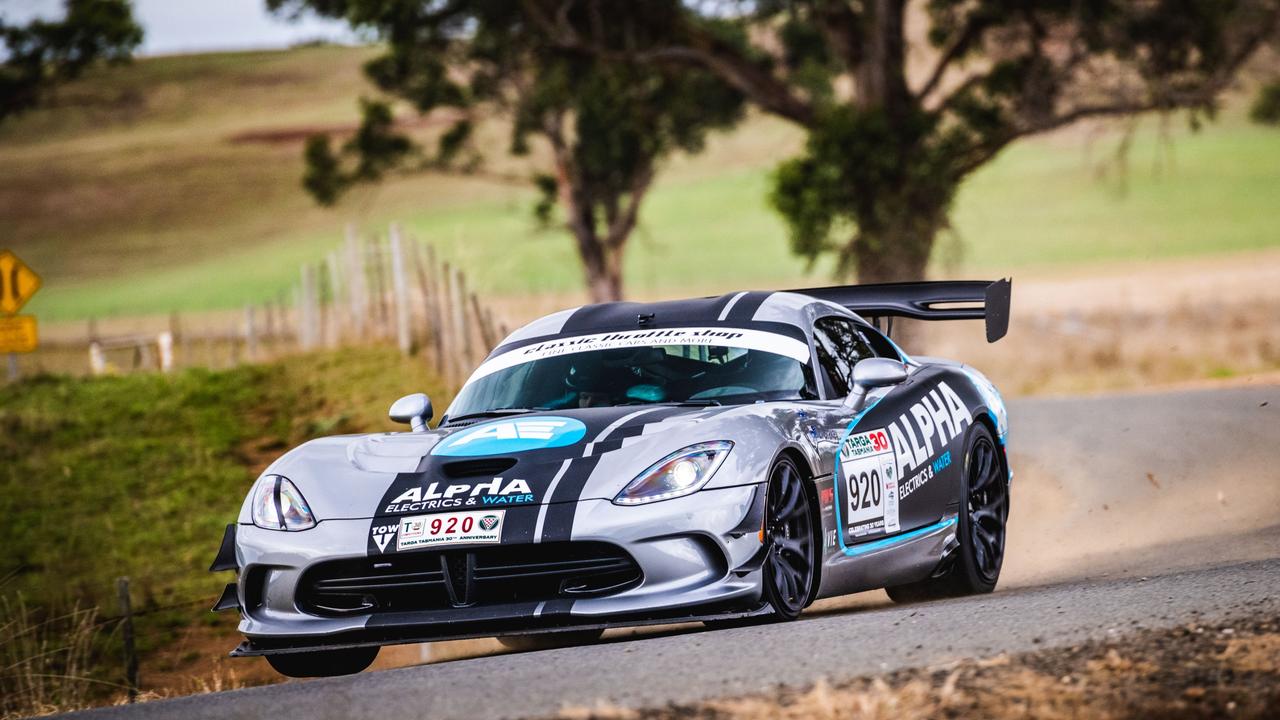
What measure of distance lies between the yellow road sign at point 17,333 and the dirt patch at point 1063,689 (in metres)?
23.0

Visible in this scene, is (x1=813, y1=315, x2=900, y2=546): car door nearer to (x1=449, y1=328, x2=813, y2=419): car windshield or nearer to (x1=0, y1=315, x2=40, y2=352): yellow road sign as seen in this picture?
(x1=449, y1=328, x2=813, y2=419): car windshield

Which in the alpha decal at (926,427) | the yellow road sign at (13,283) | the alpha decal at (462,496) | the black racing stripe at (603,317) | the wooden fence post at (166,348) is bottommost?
the wooden fence post at (166,348)

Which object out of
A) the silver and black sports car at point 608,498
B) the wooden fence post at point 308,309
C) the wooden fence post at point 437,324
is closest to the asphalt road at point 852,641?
the silver and black sports car at point 608,498

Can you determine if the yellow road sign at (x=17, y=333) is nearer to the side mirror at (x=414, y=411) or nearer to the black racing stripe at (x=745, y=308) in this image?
→ the side mirror at (x=414, y=411)

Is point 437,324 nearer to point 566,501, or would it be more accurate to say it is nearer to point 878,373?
point 878,373

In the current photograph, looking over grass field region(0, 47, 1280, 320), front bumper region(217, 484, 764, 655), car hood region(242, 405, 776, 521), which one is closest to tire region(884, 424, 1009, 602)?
car hood region(242, 405, 776, 521)

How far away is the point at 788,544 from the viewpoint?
7.30 meters

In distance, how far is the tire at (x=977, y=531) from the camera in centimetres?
906

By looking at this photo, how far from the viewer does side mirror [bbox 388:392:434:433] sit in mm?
8320

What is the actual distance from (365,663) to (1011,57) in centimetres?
2248

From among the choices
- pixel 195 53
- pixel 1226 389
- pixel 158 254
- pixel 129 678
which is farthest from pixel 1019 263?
pixel 195 53

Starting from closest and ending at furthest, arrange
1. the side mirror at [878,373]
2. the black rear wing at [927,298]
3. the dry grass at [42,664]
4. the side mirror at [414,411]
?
the side mirror at [878,373] → the side mirror at [414,411] → the dry grass at [42,664] → the black rear wing at [927,298]

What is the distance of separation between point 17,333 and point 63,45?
13.3 metres

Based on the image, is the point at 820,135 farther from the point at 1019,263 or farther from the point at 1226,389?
the point at 1019,263
